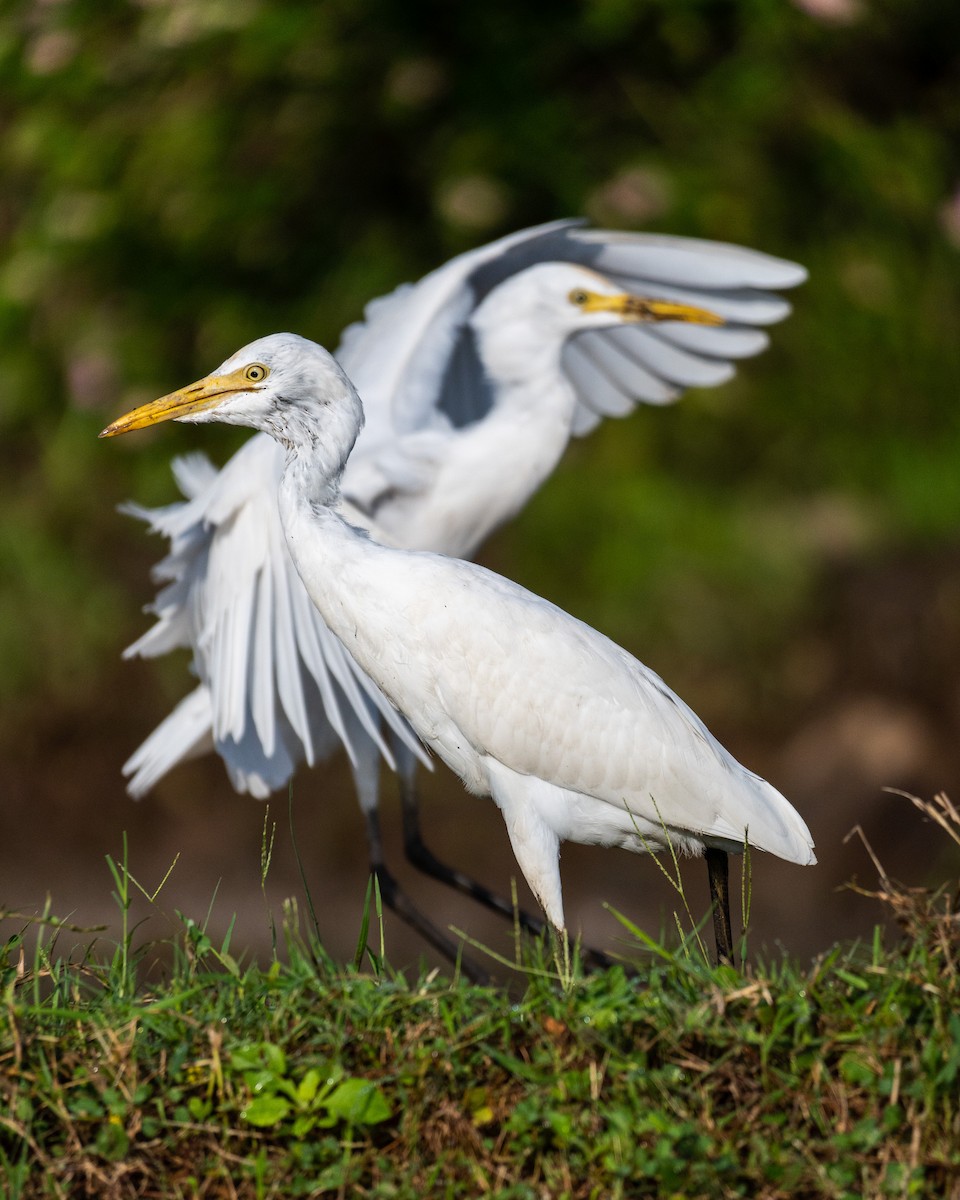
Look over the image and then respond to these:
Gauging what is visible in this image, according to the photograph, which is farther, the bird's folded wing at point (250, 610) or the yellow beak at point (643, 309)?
the yellow beak at point (643, 309)

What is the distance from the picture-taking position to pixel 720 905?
3285 millimetres

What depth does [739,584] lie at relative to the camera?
288 inches

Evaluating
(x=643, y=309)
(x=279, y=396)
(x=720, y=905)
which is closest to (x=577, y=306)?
(x=643, y=309)

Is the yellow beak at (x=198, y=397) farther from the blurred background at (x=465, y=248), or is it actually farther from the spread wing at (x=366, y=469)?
the blurred background at (x=465, y=248)

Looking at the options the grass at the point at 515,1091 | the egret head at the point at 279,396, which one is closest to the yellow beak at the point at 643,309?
the egret head at the point at 279,396

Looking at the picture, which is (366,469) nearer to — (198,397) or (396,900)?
(198,397)

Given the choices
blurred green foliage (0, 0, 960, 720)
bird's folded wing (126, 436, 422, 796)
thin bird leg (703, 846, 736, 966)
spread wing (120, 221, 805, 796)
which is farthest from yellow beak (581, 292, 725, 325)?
blurred green foliage (0, 0, 960, 720)

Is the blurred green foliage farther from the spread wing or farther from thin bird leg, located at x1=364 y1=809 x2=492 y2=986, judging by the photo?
thin bird leg, located at x1=364 y1=809 x2=492 y2=986

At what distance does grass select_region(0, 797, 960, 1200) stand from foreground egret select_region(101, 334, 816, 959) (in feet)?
2.34

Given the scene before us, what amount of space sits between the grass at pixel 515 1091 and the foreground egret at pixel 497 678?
2.34ft

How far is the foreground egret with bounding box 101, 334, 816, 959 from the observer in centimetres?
329

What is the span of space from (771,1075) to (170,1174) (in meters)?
0.88

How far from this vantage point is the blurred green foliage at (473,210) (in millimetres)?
7750

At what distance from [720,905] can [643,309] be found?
2.10 m
